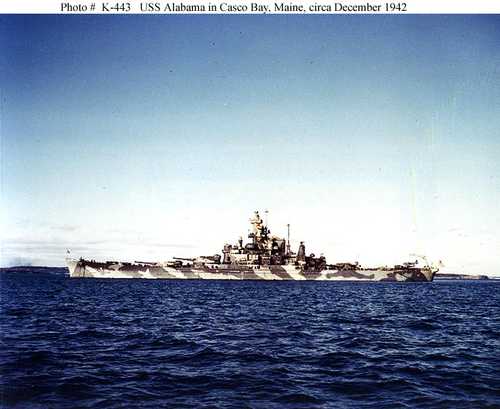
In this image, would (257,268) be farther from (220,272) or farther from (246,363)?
(246,363)

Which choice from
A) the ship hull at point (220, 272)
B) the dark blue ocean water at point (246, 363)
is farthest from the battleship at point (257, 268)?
the dark blue ocean water at point (246, 363)

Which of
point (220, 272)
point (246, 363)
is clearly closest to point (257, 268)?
point (220, 272)

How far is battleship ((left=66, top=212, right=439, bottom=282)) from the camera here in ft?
314

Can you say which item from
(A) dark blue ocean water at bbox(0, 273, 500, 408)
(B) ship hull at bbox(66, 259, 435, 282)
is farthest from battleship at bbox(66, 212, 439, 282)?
(A) dark blue ocean water at bbox(0, 273, 500, 408)

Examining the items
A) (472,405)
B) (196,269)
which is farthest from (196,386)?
(196,269)

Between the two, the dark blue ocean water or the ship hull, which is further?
the ship hull

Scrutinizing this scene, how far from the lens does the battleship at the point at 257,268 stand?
95625mm

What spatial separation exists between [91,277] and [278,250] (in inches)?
1861

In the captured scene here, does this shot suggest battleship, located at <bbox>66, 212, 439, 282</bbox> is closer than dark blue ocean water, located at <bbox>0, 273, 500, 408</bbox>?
No

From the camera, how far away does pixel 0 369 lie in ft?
41.7

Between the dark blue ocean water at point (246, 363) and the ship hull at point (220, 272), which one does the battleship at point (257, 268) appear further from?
the dark blue ocean water at point (246, 363)

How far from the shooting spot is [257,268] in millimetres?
95562

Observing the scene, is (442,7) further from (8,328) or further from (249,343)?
(8,328)

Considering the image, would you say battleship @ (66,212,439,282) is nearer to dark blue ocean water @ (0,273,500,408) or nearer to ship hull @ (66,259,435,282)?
ship hull @ (66,259,435,282)
